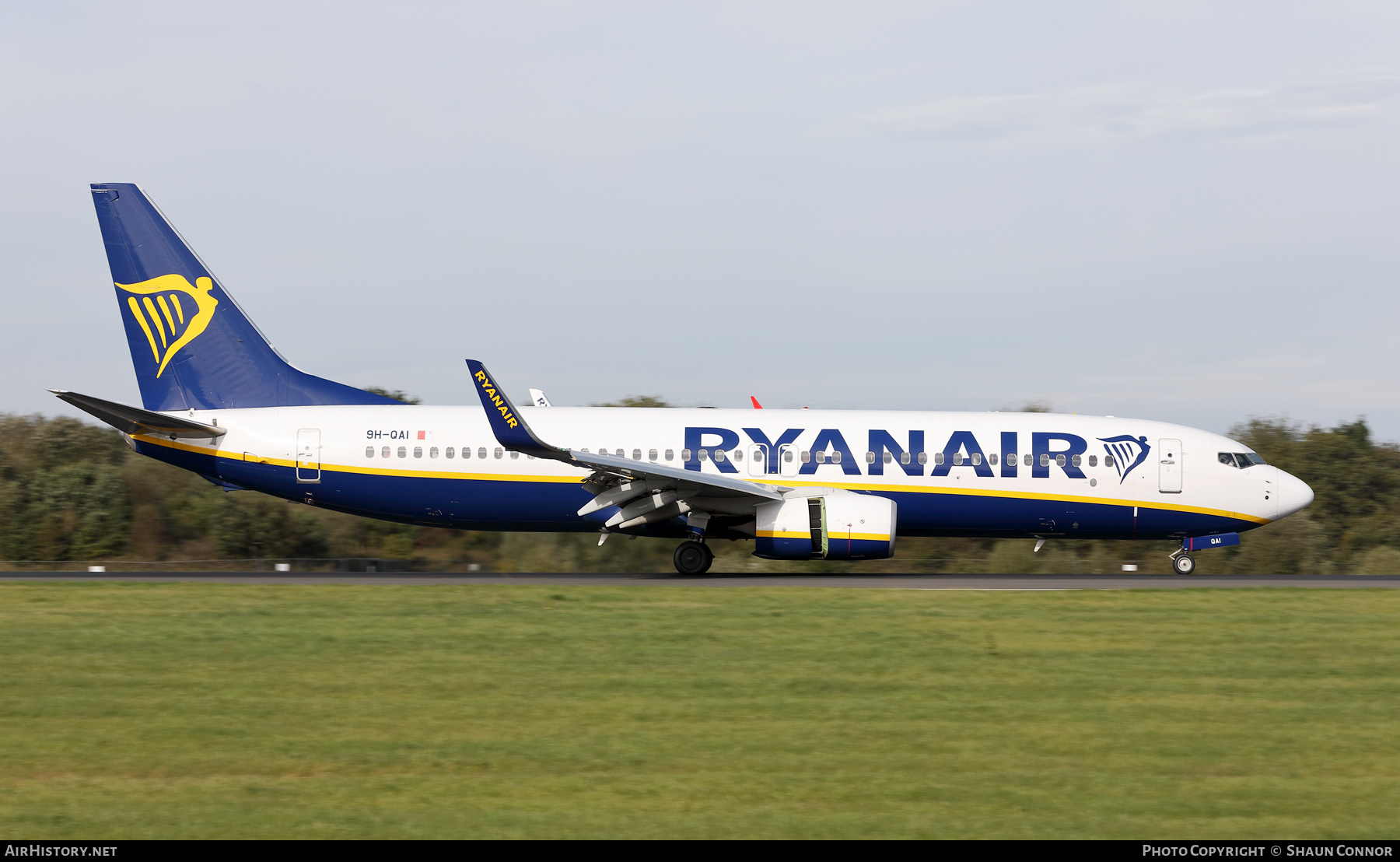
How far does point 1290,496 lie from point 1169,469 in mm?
2486

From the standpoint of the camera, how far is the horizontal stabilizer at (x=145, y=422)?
23047mm

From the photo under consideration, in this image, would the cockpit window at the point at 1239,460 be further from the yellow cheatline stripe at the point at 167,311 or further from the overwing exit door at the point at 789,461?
the yellow cheatline stripe at the point at 167,311

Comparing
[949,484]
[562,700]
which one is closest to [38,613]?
[562,700]

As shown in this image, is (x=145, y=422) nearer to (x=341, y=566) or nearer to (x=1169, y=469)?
(x=341, y=566)

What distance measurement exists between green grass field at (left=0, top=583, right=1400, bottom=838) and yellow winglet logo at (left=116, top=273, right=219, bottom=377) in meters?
9.08

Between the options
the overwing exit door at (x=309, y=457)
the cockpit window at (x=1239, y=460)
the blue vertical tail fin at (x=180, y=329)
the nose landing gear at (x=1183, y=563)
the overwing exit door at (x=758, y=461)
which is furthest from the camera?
the blue vertical tail fin at (x=180, y=329)

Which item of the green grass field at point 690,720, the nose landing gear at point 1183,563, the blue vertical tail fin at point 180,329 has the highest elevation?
the blue vertical tail fin at point 180,329

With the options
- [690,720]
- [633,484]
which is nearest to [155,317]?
[633,484]

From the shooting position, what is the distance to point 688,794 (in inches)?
319

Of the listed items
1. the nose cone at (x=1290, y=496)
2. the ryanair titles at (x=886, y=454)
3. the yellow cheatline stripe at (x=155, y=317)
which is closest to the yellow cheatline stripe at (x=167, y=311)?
the yellow cheatline stripe at (x=155, y=317)

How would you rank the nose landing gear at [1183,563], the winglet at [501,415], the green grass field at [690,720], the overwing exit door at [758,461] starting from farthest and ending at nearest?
the nose landing gear at [1183,563] → the overwing exit door at [758,461] → the winglet at [501,415] → the green grass field at [690,720]

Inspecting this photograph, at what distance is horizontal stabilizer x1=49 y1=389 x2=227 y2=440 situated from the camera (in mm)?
23047

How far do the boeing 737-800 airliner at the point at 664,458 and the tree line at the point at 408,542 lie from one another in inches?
134

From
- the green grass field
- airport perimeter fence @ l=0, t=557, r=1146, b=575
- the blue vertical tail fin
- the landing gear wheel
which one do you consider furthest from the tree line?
the green grass field
